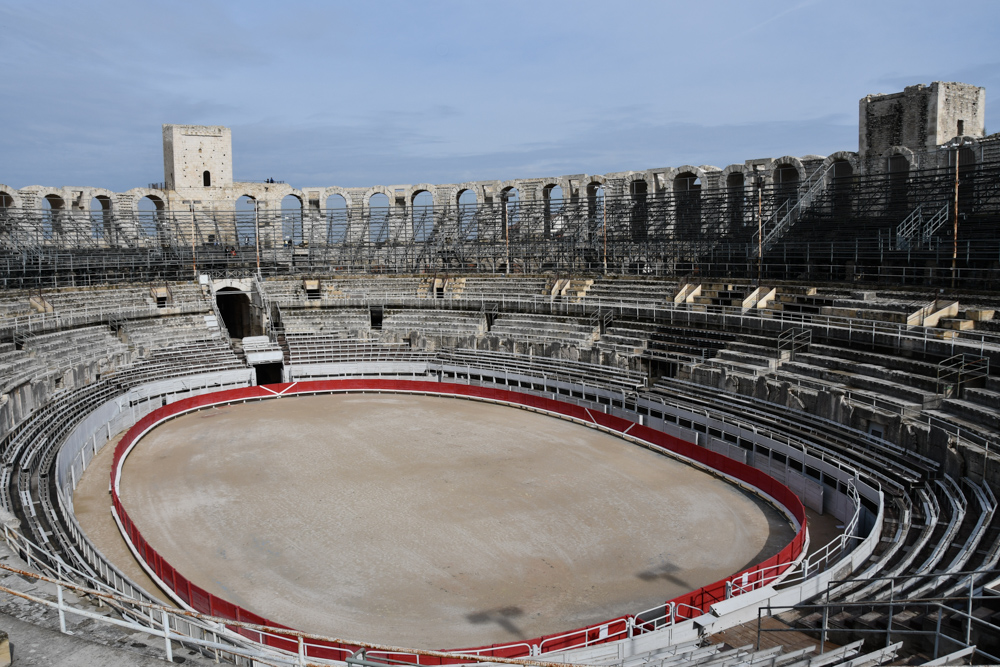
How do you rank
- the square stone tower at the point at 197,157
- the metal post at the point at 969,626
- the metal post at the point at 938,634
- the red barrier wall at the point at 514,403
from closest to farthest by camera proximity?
the metal post at the point at 969,626 → the metal post at the point at 938,634 → the red barrier wall at the point at 514,403 → the square stone tower at the point at 197,157

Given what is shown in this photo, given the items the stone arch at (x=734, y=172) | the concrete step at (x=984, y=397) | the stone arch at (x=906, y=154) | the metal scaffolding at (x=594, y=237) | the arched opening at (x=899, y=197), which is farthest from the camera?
the stone arch at (x=734, y=172)

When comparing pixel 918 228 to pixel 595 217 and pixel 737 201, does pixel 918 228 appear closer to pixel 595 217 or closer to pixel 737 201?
pixel 737 201

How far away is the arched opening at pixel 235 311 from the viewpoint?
36.5m

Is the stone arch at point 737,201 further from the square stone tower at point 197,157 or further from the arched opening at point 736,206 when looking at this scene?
the square stone tower at point 197,157

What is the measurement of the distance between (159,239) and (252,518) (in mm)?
28418

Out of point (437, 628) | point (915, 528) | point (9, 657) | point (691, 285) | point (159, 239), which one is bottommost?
point (437, 628)

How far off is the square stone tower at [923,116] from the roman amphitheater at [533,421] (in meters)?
0.11

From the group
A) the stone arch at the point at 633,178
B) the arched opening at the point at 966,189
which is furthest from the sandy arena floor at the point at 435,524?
the stone arch at the point at 633,178

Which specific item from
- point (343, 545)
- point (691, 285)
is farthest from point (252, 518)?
point (691, 285)

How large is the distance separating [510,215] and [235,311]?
14693 mm

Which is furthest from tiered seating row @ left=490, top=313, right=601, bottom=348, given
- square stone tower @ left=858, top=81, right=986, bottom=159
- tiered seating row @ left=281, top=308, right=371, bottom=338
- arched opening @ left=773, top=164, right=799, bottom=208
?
square stone tower @ left=858, top=81, right=986, bottom=159

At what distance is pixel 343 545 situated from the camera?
1362 centimetres

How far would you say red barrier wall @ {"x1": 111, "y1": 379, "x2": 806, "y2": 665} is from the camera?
9430 millimetres

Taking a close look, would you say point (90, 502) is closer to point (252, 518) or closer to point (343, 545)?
point (252, 518)
